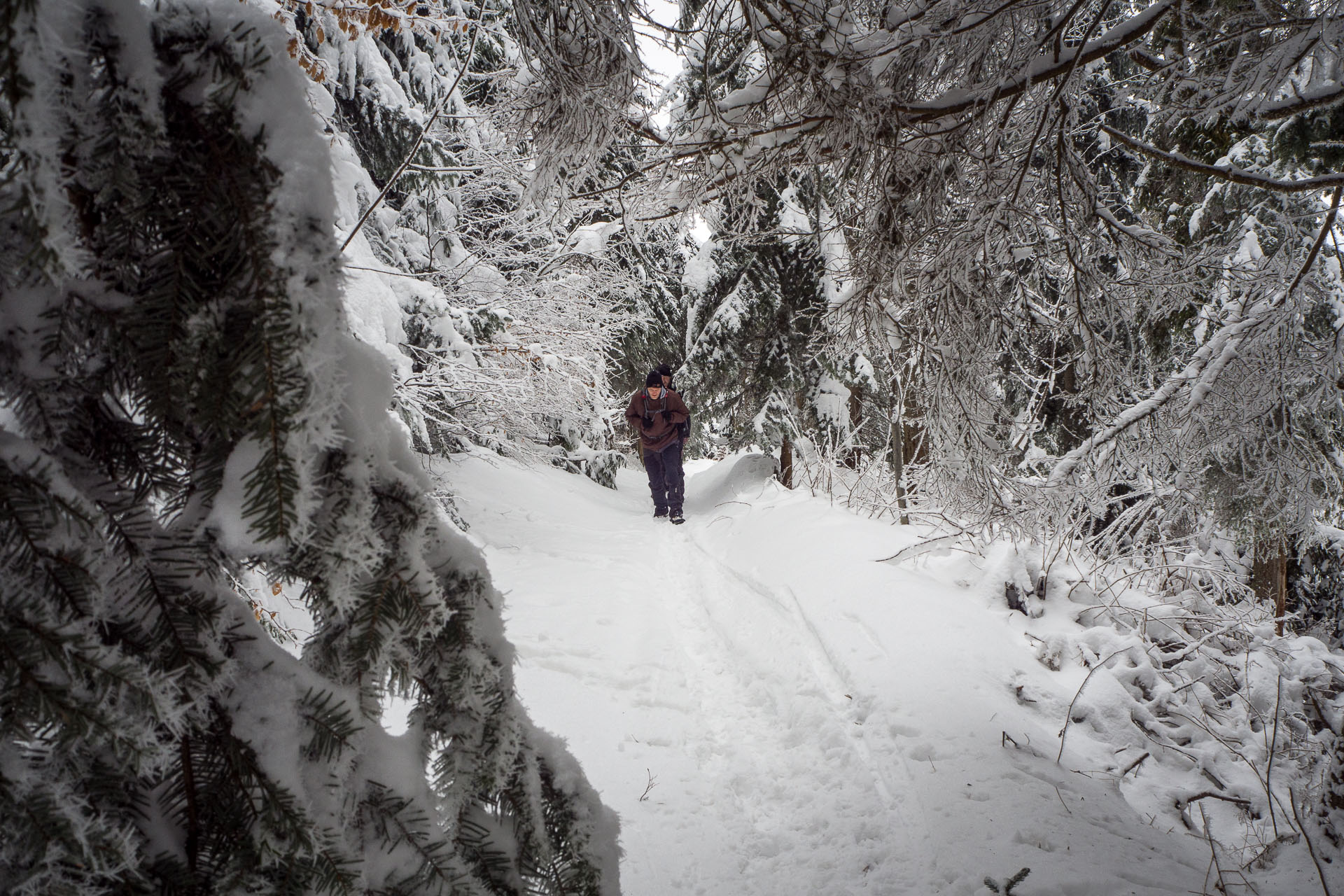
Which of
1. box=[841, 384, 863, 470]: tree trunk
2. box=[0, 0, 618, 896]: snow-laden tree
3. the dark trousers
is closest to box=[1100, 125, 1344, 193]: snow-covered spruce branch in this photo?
box=[0, 0, 618, 896]: snow-laden tree

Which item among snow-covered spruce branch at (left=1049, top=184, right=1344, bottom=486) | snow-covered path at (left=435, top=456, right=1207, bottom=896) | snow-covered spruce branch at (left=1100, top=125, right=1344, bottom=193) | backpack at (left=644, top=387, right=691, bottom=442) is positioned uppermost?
snow-covered spruce branch at (left=1100, top=125, right=1344, bottom=193)

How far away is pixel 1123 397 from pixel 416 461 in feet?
14.9

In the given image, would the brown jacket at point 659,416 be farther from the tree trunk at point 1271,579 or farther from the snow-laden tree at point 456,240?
the tree trunk at point 1271,579

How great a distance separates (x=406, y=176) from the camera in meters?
5.64

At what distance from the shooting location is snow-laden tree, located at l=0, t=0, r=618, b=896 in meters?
0.64

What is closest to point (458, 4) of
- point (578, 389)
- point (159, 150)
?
point (578, 389)

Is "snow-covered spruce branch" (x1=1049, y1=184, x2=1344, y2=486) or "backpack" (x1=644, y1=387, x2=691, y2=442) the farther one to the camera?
"backpack" (x1=644, y1=387, x2=691, y2=442)

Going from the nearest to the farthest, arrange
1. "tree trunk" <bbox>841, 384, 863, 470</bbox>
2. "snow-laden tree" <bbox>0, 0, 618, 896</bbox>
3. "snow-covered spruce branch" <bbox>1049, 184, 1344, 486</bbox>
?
"snow-laden tree" <bbox>0, 0, 618, 896</bbox>
"snow-covered spruce branch" <bbox>1049, 184, 1344, 486</bbox>
"tree trunk" <bbox>841, 384, 863, 470</bbox>

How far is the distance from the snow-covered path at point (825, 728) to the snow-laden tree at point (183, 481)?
2.00 metres

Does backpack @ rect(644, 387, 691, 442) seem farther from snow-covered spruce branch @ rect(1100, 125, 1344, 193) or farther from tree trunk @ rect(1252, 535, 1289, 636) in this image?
tree trunk @ rect(1252, 535, 1289, 636)

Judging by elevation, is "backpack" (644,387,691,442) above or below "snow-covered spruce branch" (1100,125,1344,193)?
below

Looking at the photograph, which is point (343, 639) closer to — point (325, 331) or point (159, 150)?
point (325, 331)

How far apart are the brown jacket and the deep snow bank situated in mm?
3094

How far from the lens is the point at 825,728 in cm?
321
